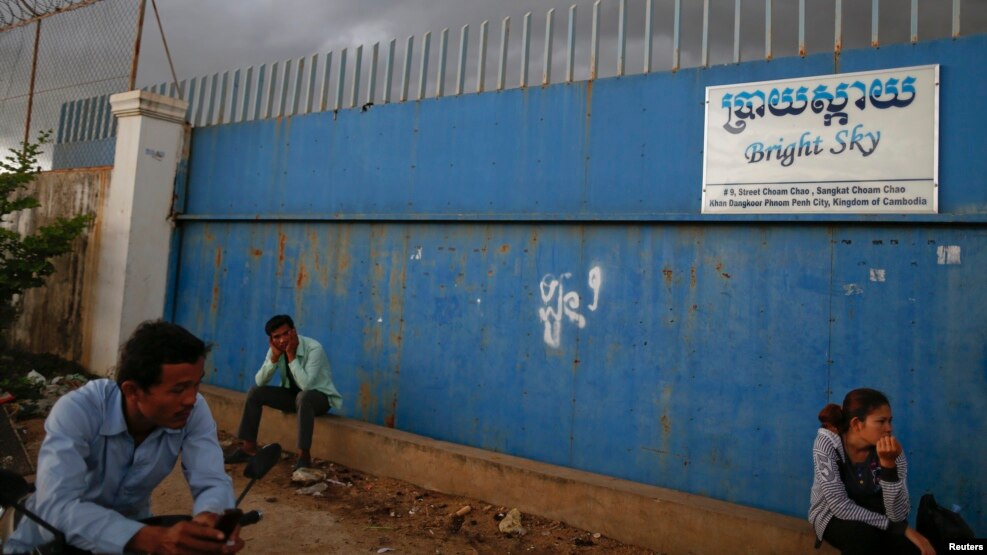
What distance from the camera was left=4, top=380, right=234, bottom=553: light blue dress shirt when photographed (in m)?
1.86

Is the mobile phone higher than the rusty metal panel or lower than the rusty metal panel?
lower

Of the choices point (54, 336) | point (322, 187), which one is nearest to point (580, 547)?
point (322, 187)

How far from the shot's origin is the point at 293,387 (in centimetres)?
556

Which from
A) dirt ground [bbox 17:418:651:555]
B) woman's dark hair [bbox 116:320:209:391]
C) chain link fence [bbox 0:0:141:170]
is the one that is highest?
chain link fence [bbox 0:0:141:170]

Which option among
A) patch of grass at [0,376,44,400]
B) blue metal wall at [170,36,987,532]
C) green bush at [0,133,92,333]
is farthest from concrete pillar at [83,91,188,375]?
blue metal wall at [170,36,987,532]

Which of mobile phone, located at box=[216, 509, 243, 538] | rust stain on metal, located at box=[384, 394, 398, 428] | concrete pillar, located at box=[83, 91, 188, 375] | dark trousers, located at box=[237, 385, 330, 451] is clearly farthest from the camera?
concrete pillar, located at box=[83, 91, 188, 375]

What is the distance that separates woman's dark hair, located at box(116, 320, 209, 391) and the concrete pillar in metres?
5.83

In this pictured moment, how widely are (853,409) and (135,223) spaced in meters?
6.90

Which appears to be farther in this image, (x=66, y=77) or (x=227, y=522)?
(x=66, y=77)

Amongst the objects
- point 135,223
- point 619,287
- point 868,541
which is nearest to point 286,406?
point 619,287

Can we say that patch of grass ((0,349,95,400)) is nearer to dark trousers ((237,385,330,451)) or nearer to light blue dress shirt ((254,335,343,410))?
dark trousers ((237,385,330,451))

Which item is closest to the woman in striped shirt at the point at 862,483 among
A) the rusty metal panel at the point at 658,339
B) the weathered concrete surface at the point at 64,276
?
the rusty metal panel at the point at 658,339

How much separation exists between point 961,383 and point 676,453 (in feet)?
5.16

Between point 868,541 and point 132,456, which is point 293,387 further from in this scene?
point 868,541
